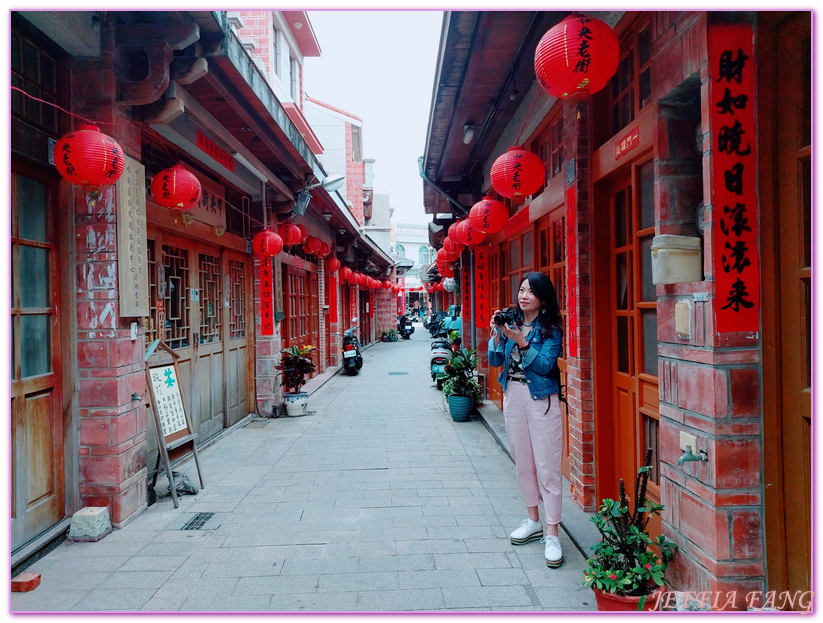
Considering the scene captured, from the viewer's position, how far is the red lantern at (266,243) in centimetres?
742

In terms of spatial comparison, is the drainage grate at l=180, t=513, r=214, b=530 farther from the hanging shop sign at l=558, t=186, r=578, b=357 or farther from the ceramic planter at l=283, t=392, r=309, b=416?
the ceramic planter at l=283, t=392, r=309, b=416

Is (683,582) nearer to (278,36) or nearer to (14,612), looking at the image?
(14,612)

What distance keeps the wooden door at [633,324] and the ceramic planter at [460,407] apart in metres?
3.83

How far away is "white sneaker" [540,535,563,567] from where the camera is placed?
324 cm

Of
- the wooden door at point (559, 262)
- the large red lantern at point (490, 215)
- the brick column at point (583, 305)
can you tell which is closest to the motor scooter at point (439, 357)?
the large red lantern at point (490, 215)

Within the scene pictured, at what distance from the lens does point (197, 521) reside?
13.5 feet

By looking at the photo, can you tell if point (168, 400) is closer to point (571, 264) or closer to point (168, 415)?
point (168, 415)

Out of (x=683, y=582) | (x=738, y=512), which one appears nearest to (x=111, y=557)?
(x=683, y=582)

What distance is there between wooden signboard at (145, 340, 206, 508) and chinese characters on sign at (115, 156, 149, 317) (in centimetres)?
54

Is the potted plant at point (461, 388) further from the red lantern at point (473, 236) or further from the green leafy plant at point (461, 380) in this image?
the red lantern at point (473, 236)

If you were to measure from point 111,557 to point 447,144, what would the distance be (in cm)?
577

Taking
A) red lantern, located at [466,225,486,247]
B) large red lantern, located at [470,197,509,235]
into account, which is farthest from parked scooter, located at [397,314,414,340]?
large red lantern, located at [470,197,509,235]

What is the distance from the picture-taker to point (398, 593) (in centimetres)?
300

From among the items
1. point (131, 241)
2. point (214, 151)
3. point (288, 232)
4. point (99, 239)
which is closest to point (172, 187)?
point (131, 241)
